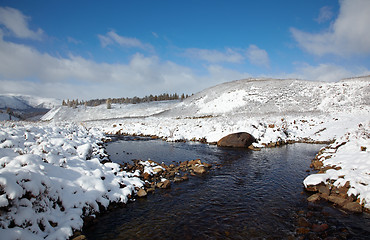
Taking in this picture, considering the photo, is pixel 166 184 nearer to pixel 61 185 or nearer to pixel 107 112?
pixel 61 185

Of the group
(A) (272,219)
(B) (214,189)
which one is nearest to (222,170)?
(B) (214,189)

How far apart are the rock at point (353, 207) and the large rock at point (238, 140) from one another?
14.9 meters

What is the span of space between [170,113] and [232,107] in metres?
24.3

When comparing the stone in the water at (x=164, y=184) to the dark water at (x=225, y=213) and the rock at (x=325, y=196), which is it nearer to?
the dark water at (x=225, y=213)

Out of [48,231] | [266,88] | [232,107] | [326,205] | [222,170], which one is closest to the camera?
[48,231]

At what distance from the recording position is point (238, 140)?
23.2 meters

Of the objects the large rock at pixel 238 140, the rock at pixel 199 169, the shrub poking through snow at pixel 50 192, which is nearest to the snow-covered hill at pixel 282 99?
the large rock at pixel 238 140

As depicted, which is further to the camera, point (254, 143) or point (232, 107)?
point (232, 107)

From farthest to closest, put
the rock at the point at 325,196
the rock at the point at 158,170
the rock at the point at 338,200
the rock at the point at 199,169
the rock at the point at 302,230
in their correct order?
the rock at the point at 199,169
the rock at the point at 158,170
the rock at the point at 325,196
the rock at the point at 338,200
the rock at the point at 302,230

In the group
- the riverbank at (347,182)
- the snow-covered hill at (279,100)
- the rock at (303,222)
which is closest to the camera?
the rock at (303,222)

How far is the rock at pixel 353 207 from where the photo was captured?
25.0 ft

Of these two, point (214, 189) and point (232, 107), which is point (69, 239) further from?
point (232, 107)

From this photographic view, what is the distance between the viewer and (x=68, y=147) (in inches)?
469

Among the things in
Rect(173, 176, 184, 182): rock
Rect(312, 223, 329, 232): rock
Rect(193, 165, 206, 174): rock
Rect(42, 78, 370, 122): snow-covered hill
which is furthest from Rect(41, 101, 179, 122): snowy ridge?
Rect(312, 223, 329, 232): rock
